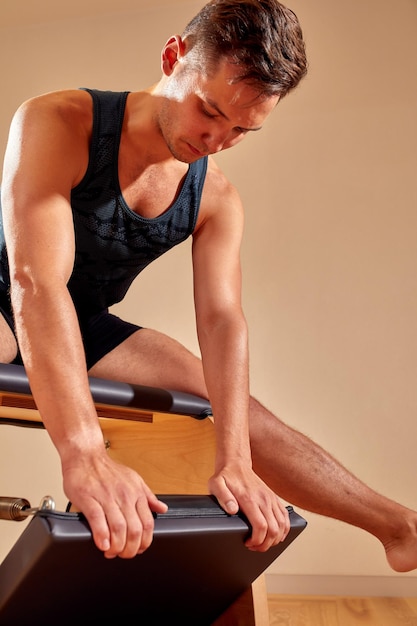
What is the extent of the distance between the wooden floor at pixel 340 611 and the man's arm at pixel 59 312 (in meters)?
1.37

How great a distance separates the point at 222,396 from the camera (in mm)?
1254

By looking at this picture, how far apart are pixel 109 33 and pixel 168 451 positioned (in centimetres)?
238

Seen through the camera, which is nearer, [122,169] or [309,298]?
[122,169]

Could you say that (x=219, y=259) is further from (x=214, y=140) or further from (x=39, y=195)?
(x=39, y=195)

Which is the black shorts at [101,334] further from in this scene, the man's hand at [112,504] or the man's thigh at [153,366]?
the man's hand at [112,504]

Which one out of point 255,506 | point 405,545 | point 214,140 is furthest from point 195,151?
point 405,545

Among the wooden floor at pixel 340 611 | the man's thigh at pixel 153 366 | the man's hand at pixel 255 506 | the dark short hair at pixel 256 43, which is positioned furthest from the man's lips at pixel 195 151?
the wooden floor at pixel 340 611

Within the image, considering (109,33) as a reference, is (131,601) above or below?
below

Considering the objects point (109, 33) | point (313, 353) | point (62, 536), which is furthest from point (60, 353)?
point (109, 33)

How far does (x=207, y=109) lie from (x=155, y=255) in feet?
1.20

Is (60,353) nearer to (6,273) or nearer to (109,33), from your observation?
(6,273)

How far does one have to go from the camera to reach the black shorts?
1542 mm

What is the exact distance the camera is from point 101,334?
158 centimetres

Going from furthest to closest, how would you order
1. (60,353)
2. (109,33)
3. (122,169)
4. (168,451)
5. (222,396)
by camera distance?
(109,33)
(168,451)
(122,169)
(222,396)
(60,353)
